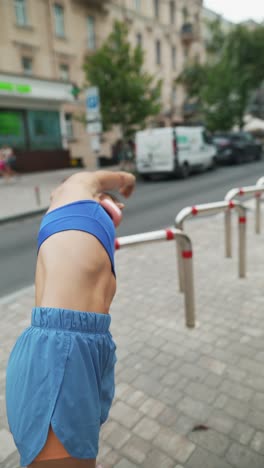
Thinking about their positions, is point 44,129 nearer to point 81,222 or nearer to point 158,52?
point 158,52

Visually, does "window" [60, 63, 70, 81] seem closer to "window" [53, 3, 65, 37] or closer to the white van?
"window" [53, 3, 65, 37]

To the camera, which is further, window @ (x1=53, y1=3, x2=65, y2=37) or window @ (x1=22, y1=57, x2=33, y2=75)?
window @ (x1=53, y1=3, x2=65, y2=37)

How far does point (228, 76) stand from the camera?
88.5 ft

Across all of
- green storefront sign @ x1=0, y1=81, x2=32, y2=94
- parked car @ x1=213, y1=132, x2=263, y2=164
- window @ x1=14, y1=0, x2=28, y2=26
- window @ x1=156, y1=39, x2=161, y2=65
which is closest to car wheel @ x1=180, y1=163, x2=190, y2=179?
parked car @ x1=213, y1=132, x2=263, y2=164

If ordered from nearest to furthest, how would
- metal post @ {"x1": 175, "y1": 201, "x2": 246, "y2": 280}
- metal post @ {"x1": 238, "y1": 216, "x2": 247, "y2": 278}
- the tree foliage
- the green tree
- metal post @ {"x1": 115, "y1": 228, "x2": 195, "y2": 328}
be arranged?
1. metal post @ {"x1": 115, "y1": 228, "x2": 195, "y2": 328}
2. metal post @ {"x1": 175, "y1": 201, "x2": 246, "y2": 280}
3. metal post @ {"x1": 238, "y1": 216, "x2": 247, "y2": 278}
4. the green tree
5. the tree foliage

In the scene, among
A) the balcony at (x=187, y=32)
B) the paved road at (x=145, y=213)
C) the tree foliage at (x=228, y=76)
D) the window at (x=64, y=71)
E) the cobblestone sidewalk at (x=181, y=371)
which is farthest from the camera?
the balcony at (x=187, y=32)

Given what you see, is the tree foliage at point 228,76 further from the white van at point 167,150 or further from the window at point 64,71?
the white van at point 167,150

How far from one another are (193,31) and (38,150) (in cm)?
2230

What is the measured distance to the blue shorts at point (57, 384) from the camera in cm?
112

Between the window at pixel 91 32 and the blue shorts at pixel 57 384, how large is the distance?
2777 centimetres

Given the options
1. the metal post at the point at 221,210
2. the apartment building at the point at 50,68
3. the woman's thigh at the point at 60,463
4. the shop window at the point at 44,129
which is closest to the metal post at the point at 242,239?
the metal post at the point at 221,210

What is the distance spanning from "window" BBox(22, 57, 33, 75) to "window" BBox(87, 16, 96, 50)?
5.52 meters

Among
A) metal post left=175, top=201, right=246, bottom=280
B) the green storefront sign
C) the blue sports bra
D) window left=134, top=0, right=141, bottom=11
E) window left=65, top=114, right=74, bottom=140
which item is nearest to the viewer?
the blue sports bra

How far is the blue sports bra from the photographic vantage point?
4.45 feet
